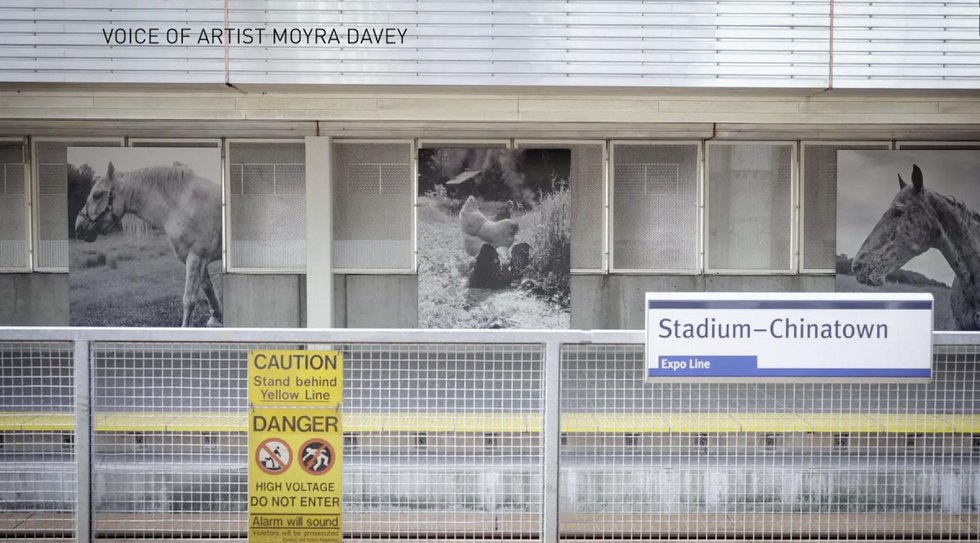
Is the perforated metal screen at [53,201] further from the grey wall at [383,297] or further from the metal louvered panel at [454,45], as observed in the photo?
the grey wall at [383,297]

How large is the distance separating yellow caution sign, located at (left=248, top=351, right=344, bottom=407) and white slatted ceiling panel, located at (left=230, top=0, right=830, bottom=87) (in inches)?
267

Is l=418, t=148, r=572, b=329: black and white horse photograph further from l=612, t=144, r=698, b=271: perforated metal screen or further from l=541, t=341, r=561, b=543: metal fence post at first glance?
l=541, t=341, r=561, b=543: metal fence post

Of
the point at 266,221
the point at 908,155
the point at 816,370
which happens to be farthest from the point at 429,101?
the point at 816,370

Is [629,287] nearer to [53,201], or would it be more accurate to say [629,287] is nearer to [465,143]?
[465,143]

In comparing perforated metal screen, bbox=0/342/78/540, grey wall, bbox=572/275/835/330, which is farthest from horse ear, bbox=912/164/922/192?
perforated metal screen, bbox=0/342/78/540

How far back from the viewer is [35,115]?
10.8m

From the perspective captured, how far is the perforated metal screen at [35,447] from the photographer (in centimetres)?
400

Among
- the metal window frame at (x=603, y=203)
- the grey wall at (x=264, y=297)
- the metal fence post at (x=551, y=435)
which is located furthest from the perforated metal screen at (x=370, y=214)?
the metal fence post at (x=551, y=435)

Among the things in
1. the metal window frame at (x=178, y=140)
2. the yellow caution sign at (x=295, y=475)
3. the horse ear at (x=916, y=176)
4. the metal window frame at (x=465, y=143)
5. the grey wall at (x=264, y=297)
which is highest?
the metal window frame at (x=178, y=140)

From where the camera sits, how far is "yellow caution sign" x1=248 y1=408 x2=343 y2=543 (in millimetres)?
3875

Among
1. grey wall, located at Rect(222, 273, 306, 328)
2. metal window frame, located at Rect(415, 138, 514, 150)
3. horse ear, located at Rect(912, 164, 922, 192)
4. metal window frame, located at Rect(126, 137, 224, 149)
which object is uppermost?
metal window frame, located at Rect(126, 137, 224, 149)

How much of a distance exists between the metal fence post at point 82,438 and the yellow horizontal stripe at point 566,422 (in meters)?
0.10

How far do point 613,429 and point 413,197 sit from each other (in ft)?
28.5

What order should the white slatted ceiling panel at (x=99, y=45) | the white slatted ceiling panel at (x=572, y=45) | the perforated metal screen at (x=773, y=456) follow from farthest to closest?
1. the white slatted ceiling panel at (x=572, y=45)
2. the white slatted ceiling panel at (x=99, y=45)
3. the perforated metal screen at (x=773, y=456)
